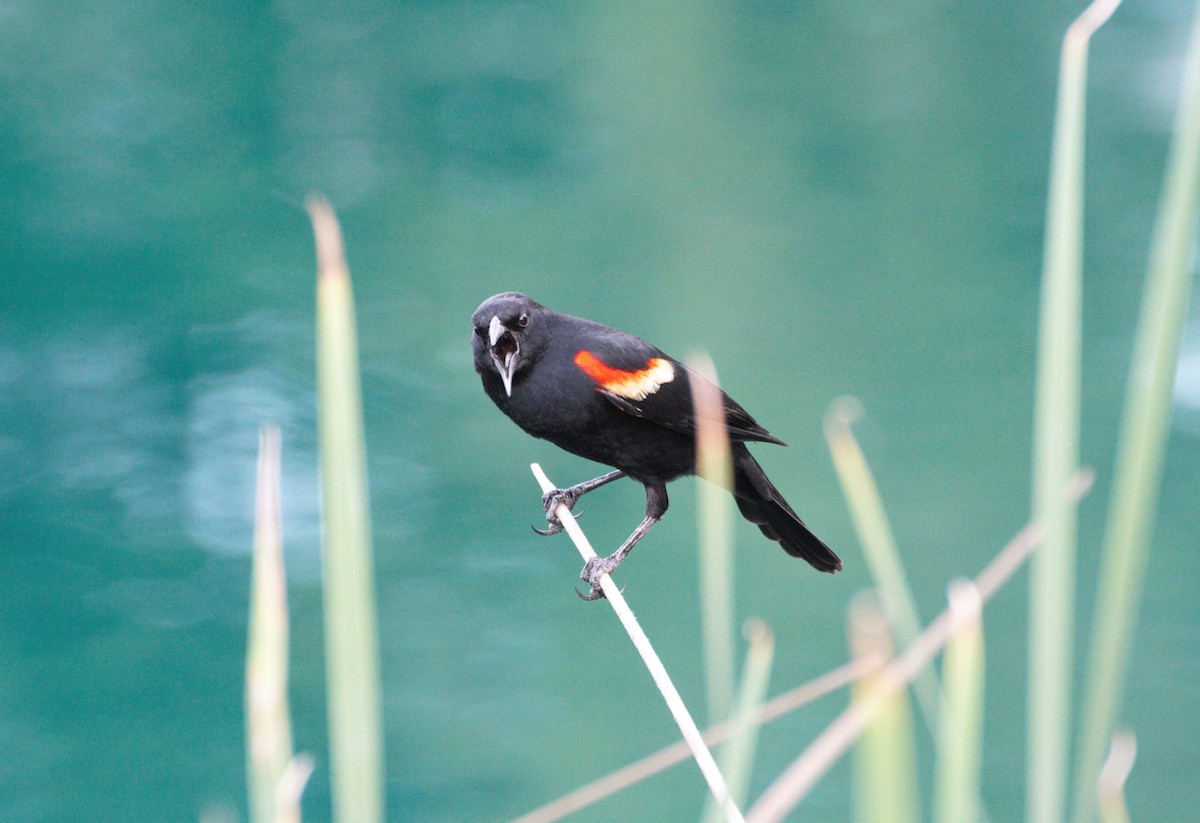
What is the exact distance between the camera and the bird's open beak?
5.27 ft

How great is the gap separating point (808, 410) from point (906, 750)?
154 inches

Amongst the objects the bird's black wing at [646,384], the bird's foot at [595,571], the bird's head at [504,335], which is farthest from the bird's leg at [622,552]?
the bird's head at [504,335]

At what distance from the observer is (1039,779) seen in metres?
0.49

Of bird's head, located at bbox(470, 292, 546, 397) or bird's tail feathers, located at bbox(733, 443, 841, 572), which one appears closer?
bird's head, located at bbox(470, 292, 546, 397)

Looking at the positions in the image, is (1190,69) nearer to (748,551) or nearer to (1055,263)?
(1055,263)

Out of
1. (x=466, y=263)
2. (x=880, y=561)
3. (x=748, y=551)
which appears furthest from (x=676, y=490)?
(x=880, y=561)

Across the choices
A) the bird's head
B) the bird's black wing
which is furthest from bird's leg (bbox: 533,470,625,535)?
the bird's head

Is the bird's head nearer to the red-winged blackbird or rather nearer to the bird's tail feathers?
the red-winged blackbird

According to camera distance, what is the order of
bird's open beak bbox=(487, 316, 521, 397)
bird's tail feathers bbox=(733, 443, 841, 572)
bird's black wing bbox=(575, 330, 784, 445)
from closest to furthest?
1. bird's open beak bbox=(487, 316, 521, 397)
2. bird's black wing bbox=(575, 330, 784, 445)
3. bird's tail feathers bbox=(733, 443, 841, 572)

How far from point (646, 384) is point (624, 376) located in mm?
49

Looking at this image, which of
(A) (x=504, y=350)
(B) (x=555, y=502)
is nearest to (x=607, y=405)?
(A) (x=504, y=350)

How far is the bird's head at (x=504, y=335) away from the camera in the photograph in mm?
1617

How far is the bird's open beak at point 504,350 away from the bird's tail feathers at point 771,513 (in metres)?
0.41

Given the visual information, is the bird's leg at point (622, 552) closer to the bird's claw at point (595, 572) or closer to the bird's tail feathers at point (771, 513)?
the bird's claw at point (595, 572)
